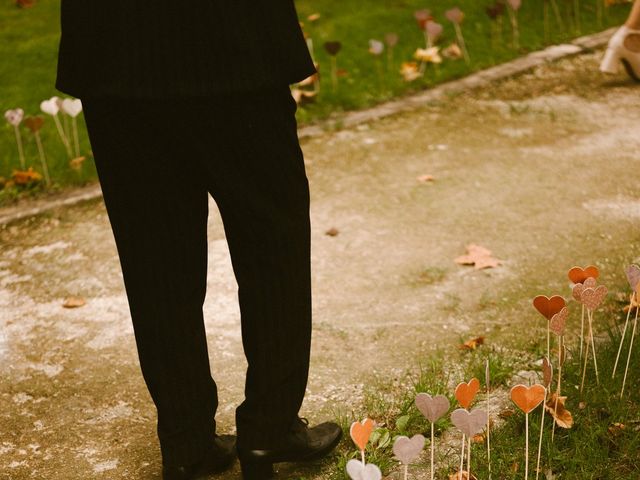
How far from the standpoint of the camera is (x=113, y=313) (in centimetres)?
314

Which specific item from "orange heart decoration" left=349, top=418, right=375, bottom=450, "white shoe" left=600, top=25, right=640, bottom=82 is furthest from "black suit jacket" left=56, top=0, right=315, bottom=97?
"white shoe" left=600, top=25, right=640, bottom=82

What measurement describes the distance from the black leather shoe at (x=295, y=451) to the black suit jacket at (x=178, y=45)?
3.08 ft

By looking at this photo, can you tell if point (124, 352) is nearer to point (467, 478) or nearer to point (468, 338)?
point (468, 338)

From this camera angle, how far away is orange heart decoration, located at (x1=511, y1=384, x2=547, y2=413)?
1824 mm

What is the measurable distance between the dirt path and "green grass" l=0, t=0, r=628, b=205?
1.27ft

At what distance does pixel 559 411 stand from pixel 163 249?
114cm

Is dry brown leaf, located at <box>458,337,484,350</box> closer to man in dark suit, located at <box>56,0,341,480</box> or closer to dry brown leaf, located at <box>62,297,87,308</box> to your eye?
man in dark suit, located at <box>56,0,341,480</box>

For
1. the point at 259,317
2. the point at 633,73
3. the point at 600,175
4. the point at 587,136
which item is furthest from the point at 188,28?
the point at 633,73

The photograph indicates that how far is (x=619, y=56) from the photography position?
497 centimetres

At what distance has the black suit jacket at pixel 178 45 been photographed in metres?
1.61

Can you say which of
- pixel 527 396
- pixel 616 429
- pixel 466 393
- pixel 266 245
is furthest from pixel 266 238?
pixel 616 429

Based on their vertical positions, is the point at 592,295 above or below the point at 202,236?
below

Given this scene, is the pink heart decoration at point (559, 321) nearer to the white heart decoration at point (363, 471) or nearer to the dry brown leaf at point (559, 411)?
the dry brown leaf at point (559, 411)

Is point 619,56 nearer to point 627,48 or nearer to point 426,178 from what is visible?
point 627,48
